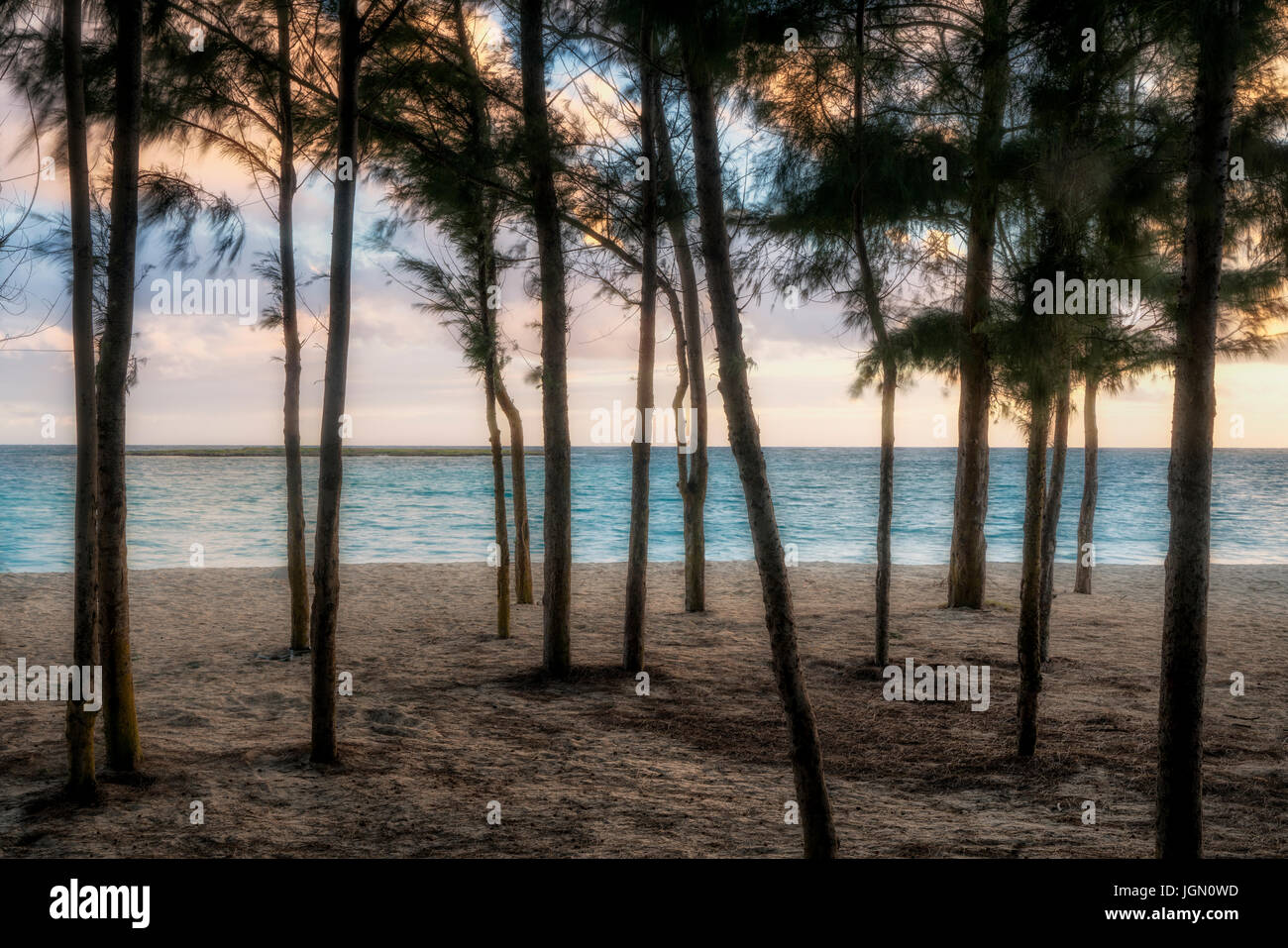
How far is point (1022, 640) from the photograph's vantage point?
20.3 feet

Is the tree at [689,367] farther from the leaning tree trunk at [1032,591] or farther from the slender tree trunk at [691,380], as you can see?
the leaning tree trunk at [1032,591]

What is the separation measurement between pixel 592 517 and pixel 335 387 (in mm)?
32257

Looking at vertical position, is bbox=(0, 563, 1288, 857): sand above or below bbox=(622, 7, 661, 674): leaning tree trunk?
below

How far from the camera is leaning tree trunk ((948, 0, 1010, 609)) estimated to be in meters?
6.75

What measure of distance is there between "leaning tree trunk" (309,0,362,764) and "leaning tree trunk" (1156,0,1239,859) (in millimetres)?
4540

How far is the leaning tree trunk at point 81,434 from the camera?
4988mm

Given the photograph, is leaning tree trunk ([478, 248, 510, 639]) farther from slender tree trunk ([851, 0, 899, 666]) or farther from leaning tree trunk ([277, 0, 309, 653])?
slender tree trunk ([851, 0, 899, 666])

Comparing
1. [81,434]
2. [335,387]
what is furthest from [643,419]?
[81,434]

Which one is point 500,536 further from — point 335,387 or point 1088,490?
point 1088,490

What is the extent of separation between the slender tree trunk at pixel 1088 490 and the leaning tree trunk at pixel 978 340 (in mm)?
1406

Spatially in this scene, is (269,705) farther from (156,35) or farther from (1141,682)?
(1141,682)

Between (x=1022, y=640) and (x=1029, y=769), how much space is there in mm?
830

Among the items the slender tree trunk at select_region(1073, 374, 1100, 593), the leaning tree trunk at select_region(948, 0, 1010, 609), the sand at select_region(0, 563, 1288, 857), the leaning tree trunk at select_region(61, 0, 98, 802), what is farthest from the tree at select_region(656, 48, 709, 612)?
the leaning tree trunk at select_region(61, 0, 98, 802)
